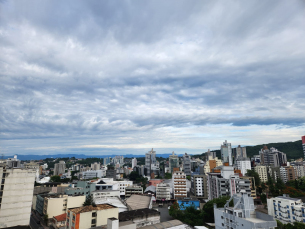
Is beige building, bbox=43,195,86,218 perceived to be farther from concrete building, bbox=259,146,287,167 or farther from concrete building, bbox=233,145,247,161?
concrete building, bbox=233,145,247,161

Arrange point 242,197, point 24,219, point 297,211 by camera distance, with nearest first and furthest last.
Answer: point 242,197 < point 24,219 < point 297,211

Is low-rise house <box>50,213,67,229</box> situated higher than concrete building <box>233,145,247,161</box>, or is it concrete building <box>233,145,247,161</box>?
concrete building <box>233,145,247,161</box>

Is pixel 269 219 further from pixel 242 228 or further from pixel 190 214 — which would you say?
pixel 190 214

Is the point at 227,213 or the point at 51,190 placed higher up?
the point at 227,213

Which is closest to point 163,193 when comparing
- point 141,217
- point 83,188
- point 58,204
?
point 83,188

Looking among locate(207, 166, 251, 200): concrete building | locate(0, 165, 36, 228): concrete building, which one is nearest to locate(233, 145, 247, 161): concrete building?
locate(207, 166, 251, 200): concrete building

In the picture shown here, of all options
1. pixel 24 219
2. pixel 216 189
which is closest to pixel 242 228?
pixel 216 189
